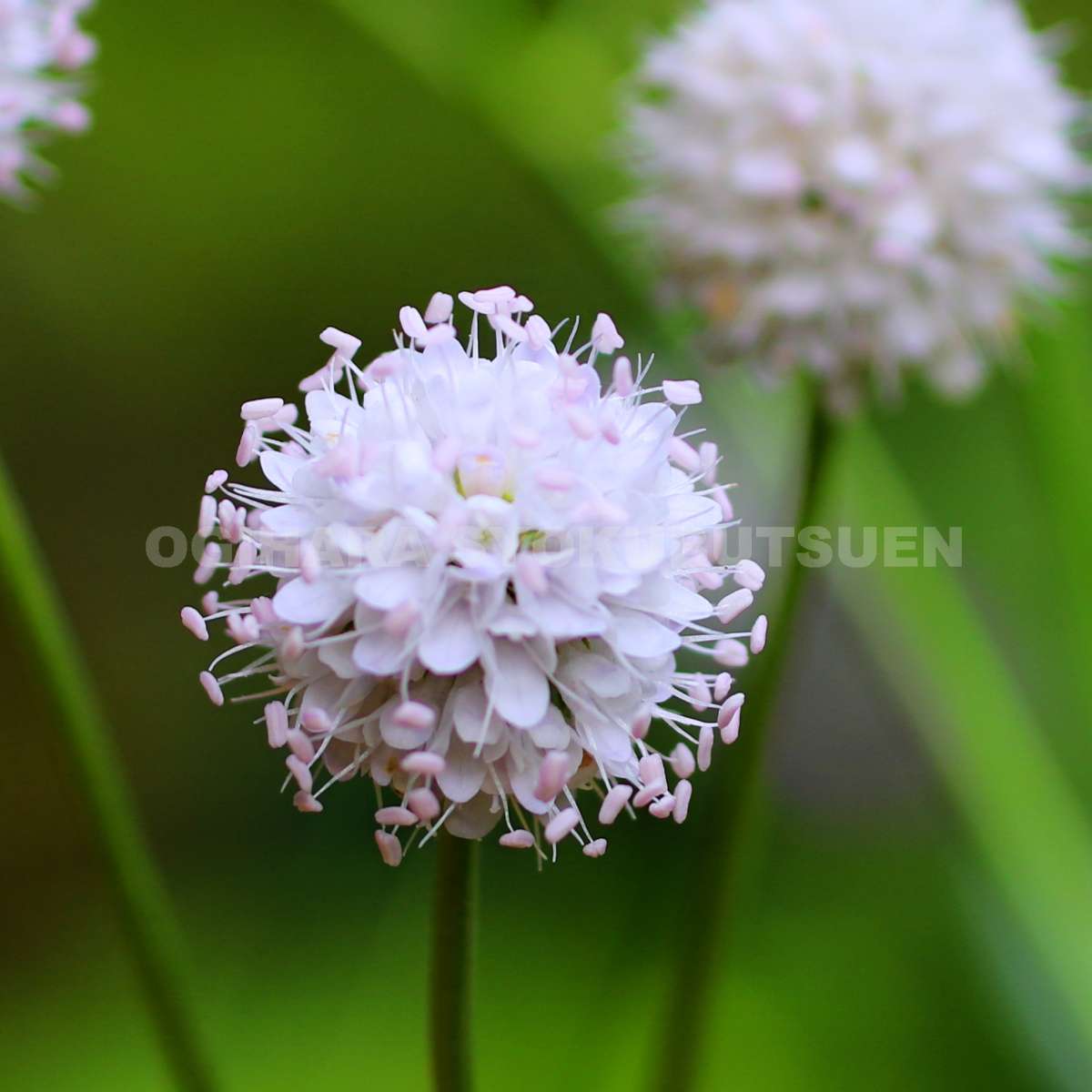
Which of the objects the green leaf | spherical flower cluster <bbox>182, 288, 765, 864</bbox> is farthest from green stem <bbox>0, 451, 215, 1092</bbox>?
the green leaf

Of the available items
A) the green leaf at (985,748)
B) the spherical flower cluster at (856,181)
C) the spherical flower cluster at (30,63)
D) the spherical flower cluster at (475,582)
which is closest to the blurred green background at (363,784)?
the green leaf at (985,748)

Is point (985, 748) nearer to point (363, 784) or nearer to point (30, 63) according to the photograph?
point (363, 784)

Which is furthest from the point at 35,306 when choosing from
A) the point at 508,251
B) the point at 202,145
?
the point at 508,251

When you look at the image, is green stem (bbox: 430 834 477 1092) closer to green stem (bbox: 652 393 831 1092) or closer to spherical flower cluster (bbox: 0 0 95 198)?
green stem (bbox: 652 393 831 1092)

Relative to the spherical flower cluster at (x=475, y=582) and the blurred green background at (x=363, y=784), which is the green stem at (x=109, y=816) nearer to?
the spherical flower cluster at (x=475, y=582)

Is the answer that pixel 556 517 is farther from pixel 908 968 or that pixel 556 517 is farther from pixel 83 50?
pixel 908 968

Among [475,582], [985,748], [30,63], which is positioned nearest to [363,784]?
[985,748]
